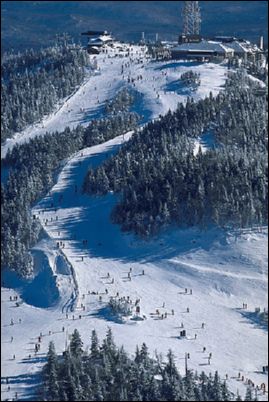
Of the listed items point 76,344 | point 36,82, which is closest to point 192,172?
point 76,344

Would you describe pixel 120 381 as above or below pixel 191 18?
below

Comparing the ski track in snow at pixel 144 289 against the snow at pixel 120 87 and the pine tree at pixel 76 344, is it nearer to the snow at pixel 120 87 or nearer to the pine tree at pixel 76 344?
the pine tree at pixel 76 344

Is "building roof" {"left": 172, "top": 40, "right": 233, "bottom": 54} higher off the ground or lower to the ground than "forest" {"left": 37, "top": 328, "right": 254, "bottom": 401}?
higher

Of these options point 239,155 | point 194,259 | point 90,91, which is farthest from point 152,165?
point 90,91

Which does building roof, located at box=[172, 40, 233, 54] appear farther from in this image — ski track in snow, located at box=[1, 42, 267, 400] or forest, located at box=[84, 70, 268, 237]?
ski track in snow, located at box=[1, 42, 267, 400]

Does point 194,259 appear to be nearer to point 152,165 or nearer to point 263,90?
point 152,165

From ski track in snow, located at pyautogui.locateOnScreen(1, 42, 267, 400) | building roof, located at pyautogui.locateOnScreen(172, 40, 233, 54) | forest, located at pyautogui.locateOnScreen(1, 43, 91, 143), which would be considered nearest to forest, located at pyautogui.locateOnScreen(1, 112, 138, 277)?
ski track in snow, located at pyautogui.locateOnScreen(1, 42, 267, 400)

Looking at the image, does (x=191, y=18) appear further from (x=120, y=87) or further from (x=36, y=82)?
(x=120, y=87)
